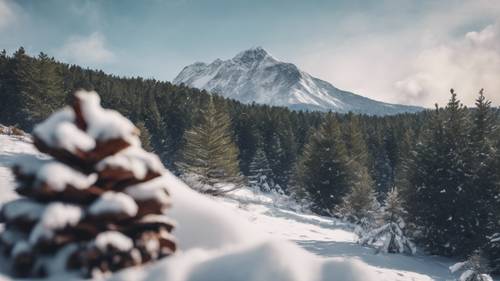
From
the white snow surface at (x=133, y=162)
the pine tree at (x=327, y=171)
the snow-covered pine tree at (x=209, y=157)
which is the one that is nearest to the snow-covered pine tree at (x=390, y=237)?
the snow-covered pine tree at (x=209, y=157)

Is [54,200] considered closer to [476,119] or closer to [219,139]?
[476,119]

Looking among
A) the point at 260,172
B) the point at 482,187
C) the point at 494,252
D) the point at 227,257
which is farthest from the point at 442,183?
the point at 260,172

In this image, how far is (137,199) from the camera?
1968 mm

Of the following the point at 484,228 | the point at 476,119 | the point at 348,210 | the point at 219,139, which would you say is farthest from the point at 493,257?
the point at 219,139

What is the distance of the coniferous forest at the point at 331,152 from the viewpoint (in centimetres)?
1781

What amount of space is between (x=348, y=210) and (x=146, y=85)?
2290 inches

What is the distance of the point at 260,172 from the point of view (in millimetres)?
57469

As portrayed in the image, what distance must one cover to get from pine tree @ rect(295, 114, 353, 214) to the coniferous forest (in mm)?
92

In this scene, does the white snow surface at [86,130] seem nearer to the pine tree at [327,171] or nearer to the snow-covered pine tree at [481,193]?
the snow-covered pine tree at [481,193]

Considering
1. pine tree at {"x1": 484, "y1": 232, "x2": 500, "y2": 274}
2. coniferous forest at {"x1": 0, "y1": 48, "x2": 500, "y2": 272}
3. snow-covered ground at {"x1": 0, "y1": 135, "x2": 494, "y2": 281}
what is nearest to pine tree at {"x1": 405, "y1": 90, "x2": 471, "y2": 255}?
coniferous forest at {"x1": 0, "y1": 48, "x2": 500, "y2": 272}

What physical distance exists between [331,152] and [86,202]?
108 feet

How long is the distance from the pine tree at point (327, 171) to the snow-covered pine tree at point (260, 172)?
21.9 m

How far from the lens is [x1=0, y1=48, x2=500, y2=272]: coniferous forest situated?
Answer: 58.4 ft

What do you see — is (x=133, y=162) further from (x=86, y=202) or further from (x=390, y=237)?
(x=390, y=237)
